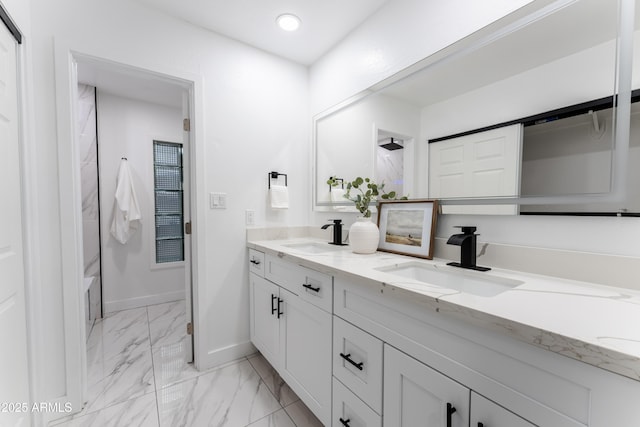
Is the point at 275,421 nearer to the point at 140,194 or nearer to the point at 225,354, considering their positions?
the point at 225,354

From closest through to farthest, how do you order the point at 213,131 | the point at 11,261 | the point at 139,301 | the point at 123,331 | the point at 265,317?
the point at 11,261, the point at 265,317, the point at 213,131, the point at 123,331, the point at 139,301

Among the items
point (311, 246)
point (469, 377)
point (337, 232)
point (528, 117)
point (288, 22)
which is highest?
point (288, 22)

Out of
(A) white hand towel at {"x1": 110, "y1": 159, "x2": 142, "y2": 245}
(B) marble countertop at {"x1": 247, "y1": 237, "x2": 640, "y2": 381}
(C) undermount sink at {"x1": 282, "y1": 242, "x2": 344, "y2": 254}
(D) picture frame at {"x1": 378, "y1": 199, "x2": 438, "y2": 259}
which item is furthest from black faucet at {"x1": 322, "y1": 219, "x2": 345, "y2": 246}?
(A) white hand towel at {"x1": 110, "y1": 159, "x2": 142, "y2": 245}

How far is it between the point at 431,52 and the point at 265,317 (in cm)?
183

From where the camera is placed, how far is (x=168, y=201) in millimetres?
3275

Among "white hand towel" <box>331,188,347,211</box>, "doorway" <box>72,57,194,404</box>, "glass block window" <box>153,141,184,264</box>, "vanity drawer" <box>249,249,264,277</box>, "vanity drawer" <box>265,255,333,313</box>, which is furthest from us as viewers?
"glass block window" <box>153,141,184,264</box>

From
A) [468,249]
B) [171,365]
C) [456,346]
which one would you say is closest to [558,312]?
[456,346]

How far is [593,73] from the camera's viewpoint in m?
0.90

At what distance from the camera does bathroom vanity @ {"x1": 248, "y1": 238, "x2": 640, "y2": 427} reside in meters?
0.53

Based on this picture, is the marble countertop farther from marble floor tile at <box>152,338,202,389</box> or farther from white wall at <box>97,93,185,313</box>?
white wall at <box>97,93,185,313</box>

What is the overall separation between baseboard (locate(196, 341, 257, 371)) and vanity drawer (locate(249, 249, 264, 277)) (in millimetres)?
586

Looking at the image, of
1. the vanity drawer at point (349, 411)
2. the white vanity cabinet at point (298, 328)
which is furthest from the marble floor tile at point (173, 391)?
the vanity drawer at point (349, 411)

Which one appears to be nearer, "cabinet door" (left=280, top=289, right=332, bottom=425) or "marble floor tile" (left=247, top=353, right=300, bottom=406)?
"cabinet door" (left=280, top=289, right=332, bottom=425)

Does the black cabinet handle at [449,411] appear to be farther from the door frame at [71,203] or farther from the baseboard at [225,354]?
the door frame at [71,203]
